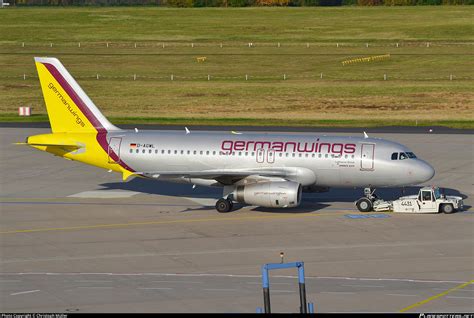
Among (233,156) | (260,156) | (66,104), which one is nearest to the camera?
(260,156)

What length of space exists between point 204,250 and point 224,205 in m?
9.03

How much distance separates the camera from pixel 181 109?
112 meters

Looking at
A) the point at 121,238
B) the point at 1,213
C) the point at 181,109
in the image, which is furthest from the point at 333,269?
the point at 181,109

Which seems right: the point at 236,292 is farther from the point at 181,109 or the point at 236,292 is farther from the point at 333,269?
the point at 181,109

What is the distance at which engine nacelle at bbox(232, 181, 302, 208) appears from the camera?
53594 millimetres

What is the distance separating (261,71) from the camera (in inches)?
5684

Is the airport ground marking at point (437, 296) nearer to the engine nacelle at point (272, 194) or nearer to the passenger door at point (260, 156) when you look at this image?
the engine nacelle at point (272, 194)

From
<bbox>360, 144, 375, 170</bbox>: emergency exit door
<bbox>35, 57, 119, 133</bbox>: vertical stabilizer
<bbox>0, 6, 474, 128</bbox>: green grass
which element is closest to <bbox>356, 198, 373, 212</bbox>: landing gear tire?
<bbox>360, 144, 375, 170</bbox>: emergency exit door

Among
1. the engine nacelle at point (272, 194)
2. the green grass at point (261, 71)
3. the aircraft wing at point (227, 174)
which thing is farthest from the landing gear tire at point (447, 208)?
the green grass at point (261, 71)

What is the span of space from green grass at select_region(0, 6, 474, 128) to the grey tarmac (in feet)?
125

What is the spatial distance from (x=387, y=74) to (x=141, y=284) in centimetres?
10251

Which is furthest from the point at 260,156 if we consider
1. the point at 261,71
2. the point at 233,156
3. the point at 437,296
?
the point at 261,71

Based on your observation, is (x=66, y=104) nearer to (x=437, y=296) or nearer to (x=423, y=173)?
(x=423, y=173)

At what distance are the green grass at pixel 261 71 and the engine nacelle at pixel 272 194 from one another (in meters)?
43.1
